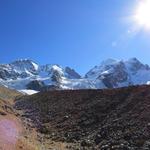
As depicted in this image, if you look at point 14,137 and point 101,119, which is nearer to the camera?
point 14,137

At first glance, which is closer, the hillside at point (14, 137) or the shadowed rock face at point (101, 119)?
the hillside at point (14, 137)

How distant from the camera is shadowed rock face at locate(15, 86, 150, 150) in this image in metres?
34.3

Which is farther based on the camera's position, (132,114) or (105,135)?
(132,114)

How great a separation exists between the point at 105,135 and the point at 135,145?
5494mm

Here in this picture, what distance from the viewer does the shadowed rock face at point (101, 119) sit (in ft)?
113

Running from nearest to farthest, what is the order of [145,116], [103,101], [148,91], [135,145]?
[135,145] → [145,116] → [148,91] → [103,101]

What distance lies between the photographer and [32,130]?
4369 centimetres

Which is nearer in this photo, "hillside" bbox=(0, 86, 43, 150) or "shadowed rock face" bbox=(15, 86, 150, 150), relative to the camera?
"hillside" bbox=(0, 86, 43, 150)

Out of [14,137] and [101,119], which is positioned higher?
[101,119]

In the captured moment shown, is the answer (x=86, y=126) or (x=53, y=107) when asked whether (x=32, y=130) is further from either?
(x=53, y=107)

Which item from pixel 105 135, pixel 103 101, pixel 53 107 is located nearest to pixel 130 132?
pixel 105 135

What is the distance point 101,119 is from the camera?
4422cm

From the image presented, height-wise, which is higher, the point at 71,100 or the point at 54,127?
the point at 71,100

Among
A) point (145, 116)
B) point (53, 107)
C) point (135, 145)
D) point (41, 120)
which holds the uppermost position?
point (53, 107)
